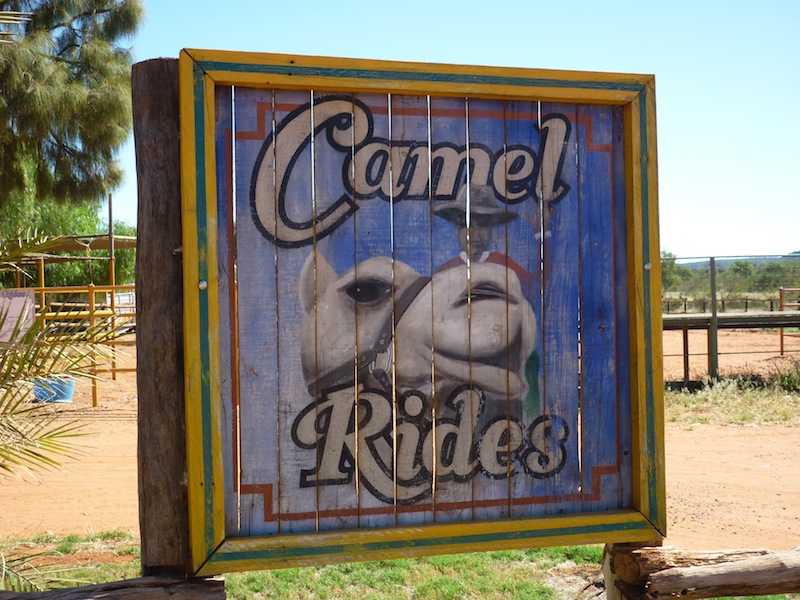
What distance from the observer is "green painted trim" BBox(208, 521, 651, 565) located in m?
2.50

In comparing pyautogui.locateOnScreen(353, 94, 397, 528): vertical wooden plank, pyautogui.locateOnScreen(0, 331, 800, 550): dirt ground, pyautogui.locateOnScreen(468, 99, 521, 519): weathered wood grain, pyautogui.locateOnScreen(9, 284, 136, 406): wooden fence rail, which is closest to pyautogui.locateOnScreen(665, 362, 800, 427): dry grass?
pyautogui.locateOnScreen(0, 331, 800, 550): dirt ground

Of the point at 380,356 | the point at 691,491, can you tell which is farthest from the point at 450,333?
the point at 691,491

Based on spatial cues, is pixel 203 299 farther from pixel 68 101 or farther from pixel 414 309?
pixel 68 101

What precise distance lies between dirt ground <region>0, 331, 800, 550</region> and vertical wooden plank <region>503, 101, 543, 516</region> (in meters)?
3.24

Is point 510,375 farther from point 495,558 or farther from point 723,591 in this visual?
point 495,558

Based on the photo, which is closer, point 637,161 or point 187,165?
point 187,165

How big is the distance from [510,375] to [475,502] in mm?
475

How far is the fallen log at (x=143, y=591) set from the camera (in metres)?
2.42

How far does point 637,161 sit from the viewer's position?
9.20 ft

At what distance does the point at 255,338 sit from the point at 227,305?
145 mm

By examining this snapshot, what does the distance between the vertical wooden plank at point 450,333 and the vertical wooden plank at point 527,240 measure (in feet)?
0.59

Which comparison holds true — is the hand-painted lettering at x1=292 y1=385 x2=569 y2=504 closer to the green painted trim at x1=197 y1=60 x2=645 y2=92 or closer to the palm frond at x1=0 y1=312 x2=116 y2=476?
the green painted trim at x1=197 y1=60 x2=645 y2=92

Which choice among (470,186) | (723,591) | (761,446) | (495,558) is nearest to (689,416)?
(761,446)

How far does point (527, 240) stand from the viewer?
110 inches
